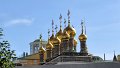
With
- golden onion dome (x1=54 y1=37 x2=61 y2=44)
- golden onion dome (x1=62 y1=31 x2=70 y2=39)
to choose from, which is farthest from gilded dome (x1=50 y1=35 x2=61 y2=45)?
golden onion dome (x1=62 y1=31 x2=70 y2=39)

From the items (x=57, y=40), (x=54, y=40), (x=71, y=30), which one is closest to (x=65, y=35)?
(x=71, y=30)

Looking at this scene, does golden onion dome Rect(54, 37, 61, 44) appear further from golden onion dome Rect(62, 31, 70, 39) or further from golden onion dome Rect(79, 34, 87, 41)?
golden onion dome Rect(79, 34, 87, 41)

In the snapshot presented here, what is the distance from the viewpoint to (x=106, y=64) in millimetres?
26375

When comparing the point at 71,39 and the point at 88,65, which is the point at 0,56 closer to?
the point at 88,65

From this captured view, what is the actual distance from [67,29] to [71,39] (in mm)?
1052

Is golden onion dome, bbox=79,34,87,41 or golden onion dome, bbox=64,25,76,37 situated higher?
golden onion dome, bbox=64,25,76,37

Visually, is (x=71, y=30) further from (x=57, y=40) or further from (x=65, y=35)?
(x=57, y=40)

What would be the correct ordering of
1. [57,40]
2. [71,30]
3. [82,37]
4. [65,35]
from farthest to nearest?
[57,40] < [82,37] < [71,30] < [65,35]

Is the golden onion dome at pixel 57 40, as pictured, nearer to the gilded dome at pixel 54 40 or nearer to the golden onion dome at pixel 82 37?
Result: the gilded dome at pixel 54 40

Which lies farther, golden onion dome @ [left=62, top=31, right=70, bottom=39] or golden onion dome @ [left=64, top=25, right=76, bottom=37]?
golden onion dome @ [left=64, top=25, right=76, bottom=37]

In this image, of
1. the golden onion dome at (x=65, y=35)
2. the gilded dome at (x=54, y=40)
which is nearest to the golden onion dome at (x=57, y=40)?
the gilded dome at (x=54, y=40)

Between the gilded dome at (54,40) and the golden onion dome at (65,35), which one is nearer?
the golden onion dome at (65,35)

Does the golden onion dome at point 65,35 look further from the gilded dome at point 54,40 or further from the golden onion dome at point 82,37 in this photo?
the gilded dome at point 54,40

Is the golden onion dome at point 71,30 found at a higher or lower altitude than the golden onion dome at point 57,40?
higher
